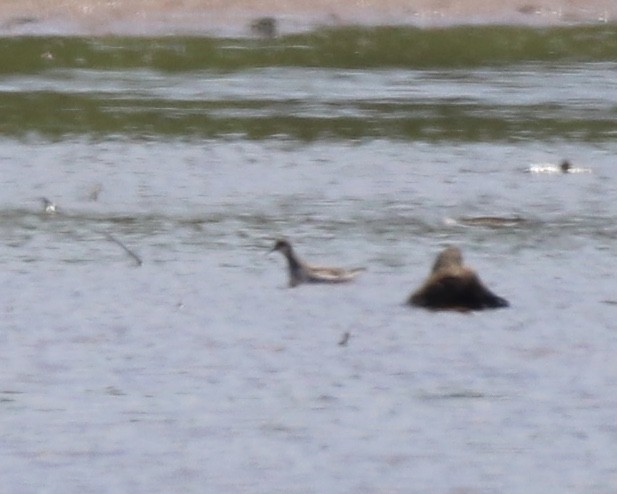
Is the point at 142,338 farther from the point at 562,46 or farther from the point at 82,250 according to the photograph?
the point at 562,46

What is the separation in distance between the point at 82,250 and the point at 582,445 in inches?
266

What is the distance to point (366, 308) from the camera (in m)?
12.9

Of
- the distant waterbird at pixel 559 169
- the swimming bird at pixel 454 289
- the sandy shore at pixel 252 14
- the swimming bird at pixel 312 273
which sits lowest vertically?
the sandy shore at pixel 252 14

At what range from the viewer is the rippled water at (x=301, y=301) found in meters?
9.09

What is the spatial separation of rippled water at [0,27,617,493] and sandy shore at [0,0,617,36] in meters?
9.47

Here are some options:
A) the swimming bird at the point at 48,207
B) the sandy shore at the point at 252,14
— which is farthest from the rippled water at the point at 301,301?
the sandy shore at the point at 252,14

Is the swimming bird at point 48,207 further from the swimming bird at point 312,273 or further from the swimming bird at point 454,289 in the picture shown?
the swimming bird at point 454,289

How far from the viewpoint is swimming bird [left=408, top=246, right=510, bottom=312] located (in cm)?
1249

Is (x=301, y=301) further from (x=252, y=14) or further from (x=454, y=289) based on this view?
(x=252, y=14)

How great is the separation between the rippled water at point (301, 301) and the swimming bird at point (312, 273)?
0.07 metres

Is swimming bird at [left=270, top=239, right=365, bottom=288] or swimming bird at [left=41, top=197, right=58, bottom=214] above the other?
swimming bird at [left=270, top=239, right=365, bottom=288]

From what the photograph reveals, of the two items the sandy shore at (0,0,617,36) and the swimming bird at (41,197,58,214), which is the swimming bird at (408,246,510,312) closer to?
the swimming bird at (41,197,58,214)

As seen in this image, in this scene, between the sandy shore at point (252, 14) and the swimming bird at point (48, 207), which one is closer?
the swimming bird at point (48, 207)

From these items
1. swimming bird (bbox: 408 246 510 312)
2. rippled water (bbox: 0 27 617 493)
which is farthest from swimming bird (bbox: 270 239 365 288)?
swimming bird (bbox: 408 246 510 312)
